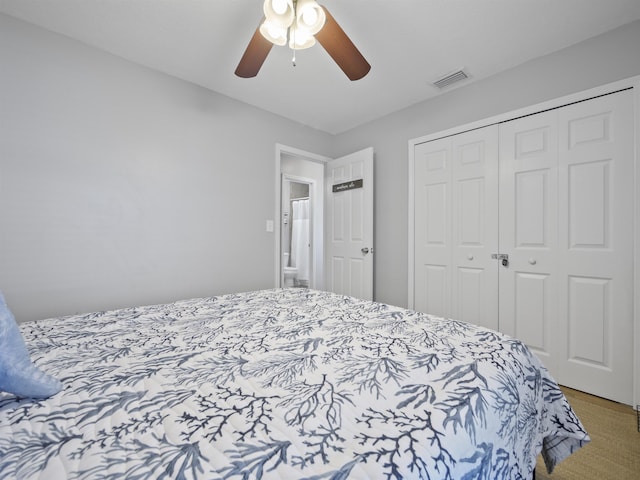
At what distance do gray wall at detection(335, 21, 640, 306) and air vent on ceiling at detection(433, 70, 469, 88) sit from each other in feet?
0.51

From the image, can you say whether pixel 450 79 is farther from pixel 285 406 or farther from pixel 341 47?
pixel 285 406

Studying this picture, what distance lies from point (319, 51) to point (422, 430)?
239 centimetres

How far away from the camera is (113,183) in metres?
2.14

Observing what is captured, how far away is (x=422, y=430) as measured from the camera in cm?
60

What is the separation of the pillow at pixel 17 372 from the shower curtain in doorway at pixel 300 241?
4.76m

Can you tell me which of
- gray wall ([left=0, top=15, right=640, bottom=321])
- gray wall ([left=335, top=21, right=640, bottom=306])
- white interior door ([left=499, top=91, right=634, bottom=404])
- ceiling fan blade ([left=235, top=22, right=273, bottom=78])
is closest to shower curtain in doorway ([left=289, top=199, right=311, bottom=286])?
gray wall ([left=335, top=21, right=640, bottom=306])

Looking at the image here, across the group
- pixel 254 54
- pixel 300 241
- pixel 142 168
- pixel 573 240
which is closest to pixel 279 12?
pixel 254 54

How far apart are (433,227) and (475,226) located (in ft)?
1.27

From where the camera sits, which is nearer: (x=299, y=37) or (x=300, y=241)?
(x=299, y=37)

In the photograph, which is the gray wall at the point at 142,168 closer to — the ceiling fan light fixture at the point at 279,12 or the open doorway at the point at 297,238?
the ceiling fan light fixture at the point at 279,12

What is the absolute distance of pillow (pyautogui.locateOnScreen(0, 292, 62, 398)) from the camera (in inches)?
26.1

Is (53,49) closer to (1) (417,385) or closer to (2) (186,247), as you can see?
(2) (186,247)

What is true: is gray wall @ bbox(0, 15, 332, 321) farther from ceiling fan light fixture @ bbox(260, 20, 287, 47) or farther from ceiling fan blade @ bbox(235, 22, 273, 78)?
ceiling fan light fixture @ bbox(260, 20, 287, 47)

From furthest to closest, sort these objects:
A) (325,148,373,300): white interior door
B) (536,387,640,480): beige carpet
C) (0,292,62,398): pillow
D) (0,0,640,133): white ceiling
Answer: (325,148,373,300): white interior door → (0,0,640,133): white ceiling → (536,387,640,480): beige carpet → (0,292,62,398): pillow
